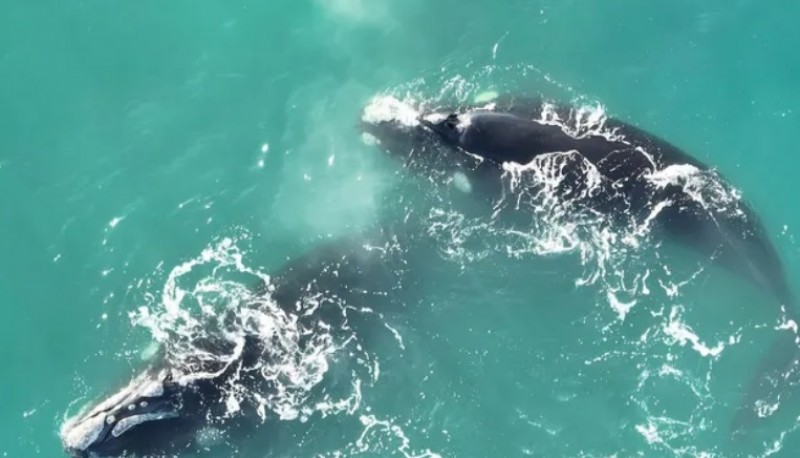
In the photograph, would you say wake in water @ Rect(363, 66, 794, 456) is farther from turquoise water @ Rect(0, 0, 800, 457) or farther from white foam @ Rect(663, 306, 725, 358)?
turquoise water @ Rect(0, 0, 800, 457)

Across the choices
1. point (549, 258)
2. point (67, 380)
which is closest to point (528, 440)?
point (549, 258)

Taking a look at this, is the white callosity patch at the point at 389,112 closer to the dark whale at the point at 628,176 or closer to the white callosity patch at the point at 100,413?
the dark whale at the point at 628,176

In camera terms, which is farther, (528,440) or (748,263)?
(748,263)

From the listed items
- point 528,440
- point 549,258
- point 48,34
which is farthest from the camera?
point 48,34

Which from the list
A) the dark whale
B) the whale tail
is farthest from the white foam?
the dark whale

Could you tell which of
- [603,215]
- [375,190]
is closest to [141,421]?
[375,190]

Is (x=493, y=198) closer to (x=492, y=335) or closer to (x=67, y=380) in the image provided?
(x=492, y=335)

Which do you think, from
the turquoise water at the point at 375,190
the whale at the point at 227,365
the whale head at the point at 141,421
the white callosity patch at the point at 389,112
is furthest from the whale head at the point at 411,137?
the whale head at the point at 141,421
